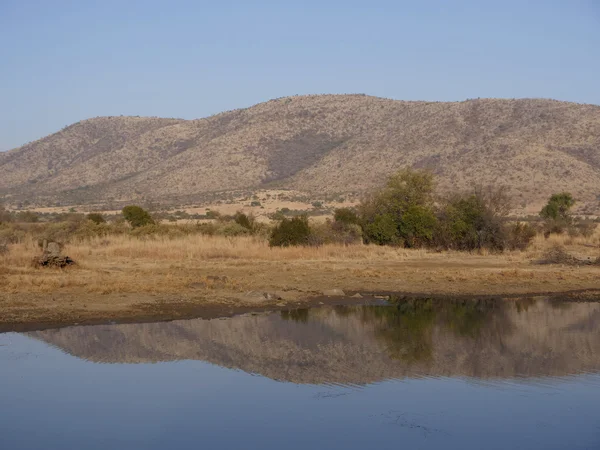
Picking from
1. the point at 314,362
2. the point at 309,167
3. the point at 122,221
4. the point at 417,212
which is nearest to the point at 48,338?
the point at 314,362

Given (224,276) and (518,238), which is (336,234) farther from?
(224,276)

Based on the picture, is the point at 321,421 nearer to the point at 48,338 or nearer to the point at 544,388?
the point at 544,388

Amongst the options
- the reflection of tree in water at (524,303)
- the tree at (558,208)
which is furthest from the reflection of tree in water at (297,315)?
the tree at (558,208)

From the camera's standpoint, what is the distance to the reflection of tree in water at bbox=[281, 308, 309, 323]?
71.2 ft

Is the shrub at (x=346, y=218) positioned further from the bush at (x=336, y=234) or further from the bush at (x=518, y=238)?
the bush at (x=518, y=238)

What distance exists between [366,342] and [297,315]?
4092 mm

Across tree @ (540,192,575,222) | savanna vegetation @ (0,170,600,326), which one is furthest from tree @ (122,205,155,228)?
tree @ (540,192,575,222)

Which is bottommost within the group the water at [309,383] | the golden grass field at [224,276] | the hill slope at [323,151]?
the water at [309,383]

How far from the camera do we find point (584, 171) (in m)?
83.1

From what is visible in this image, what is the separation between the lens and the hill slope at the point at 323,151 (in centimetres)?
8631

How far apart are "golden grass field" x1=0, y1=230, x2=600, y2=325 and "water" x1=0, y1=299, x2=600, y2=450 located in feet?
7.28

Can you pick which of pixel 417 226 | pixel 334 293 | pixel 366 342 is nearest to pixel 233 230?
pixel 417 226

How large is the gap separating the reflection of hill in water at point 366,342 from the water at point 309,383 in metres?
0.05

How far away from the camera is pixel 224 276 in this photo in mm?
28094
